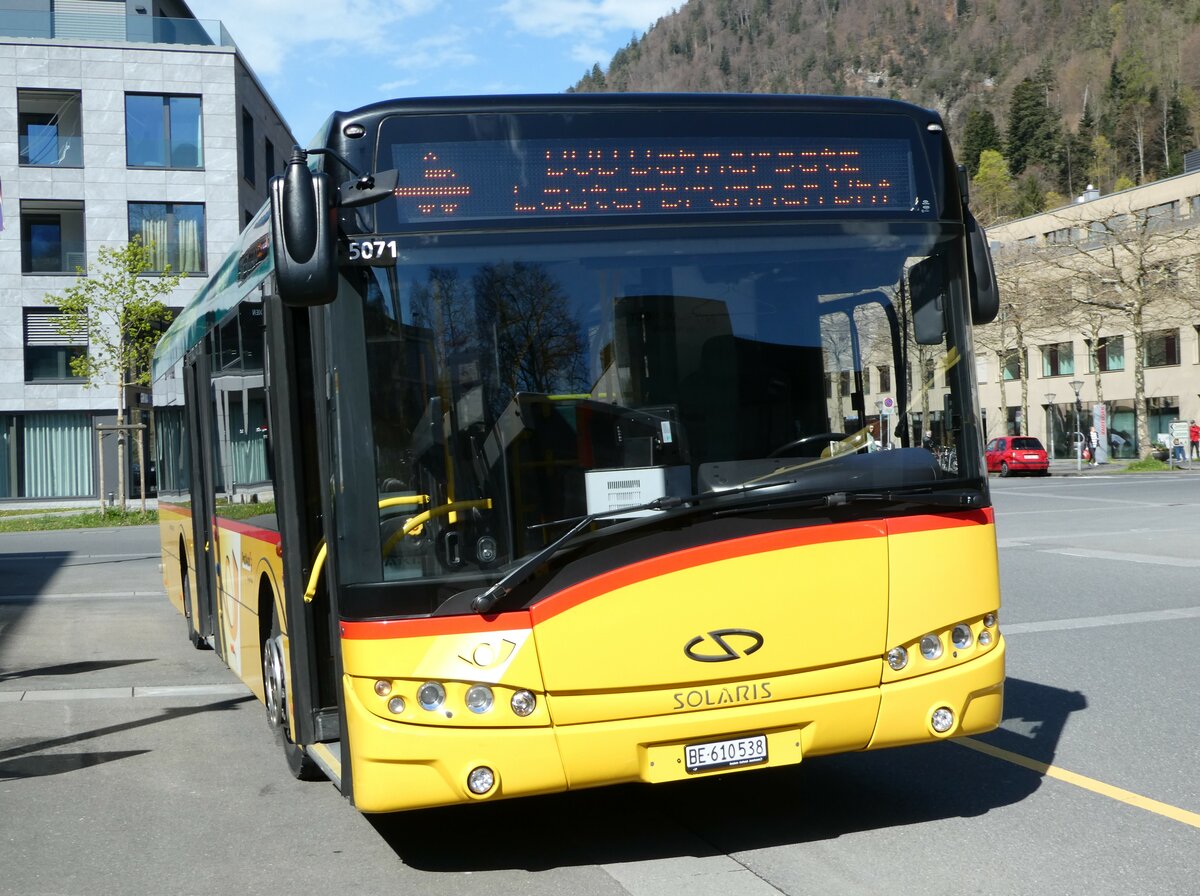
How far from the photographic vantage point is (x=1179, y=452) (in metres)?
51.1

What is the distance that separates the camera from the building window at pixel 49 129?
45.2 metres

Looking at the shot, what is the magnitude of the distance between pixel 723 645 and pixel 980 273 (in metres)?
2.04

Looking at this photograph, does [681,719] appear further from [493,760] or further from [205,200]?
[205,200]

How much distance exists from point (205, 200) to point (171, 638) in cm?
3570

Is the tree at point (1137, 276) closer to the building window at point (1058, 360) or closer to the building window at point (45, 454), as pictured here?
the building window at point (1058, 360)

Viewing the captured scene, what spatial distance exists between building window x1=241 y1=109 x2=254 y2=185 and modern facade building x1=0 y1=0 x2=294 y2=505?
0.54 metres

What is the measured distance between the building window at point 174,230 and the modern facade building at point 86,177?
4 centimetres

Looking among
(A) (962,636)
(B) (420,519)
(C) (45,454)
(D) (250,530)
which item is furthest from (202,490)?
(C) (45,454)

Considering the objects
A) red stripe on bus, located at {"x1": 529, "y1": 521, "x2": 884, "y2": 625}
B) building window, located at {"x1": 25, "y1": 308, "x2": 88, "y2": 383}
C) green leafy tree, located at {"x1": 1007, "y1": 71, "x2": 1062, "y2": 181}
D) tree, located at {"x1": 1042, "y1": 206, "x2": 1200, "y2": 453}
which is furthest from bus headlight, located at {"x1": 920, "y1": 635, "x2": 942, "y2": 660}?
green leafy tree, located at {"x1": 1007, "y1": 71, "x2": 1062, "y2": 181}

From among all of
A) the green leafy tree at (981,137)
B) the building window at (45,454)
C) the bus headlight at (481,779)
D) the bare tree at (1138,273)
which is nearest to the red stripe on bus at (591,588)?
the bus headlight at (481,779)

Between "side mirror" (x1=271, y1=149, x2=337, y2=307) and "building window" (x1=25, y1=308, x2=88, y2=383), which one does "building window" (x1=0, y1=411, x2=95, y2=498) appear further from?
"side mirror" (x1=271, y1=149, x2=337, y2=307)

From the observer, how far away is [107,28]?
4538cm

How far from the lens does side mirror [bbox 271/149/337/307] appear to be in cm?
484

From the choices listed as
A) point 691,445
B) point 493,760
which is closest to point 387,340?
point 691,445
